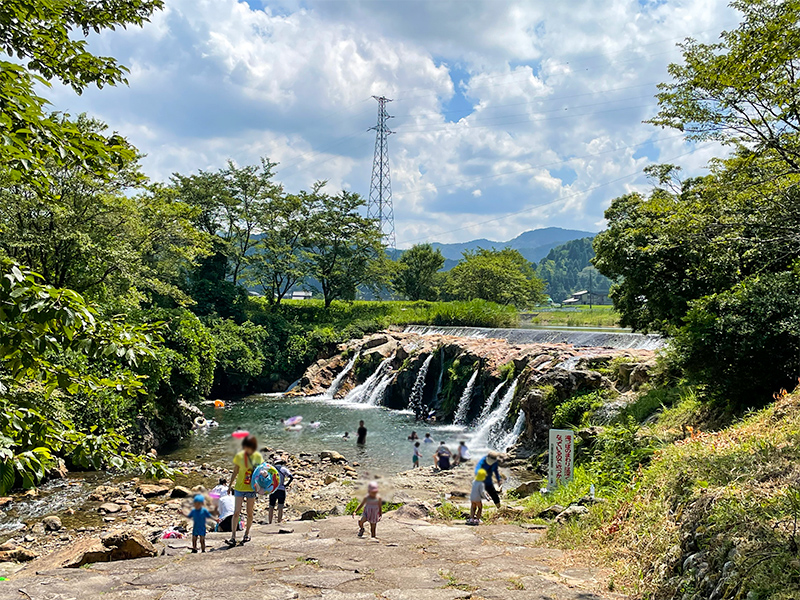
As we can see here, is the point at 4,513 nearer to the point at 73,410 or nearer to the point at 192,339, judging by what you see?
the point at 73,410

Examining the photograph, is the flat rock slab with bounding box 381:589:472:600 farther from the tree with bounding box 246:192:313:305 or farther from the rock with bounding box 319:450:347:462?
the tree with bounding box 246:192:313:305

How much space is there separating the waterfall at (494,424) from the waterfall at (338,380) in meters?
11.0

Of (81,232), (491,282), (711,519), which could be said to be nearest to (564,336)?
(81,232)

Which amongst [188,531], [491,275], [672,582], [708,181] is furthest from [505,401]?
[491,275]

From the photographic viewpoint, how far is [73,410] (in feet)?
45.7

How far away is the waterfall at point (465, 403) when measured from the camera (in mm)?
20984

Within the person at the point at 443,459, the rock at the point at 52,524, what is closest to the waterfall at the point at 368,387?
the person at the point at 443,459

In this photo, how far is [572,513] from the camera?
23.7 feet

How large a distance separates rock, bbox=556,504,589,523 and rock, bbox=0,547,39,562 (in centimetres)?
820

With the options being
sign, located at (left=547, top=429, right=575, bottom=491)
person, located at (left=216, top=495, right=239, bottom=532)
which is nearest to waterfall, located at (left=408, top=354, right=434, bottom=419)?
sign, located at (left=547, top=429, right=575, bottom=491)

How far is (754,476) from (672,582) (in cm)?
134

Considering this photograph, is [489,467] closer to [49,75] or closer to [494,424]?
[49,75]

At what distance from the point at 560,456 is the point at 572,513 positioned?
261cm

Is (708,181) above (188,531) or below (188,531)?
above
